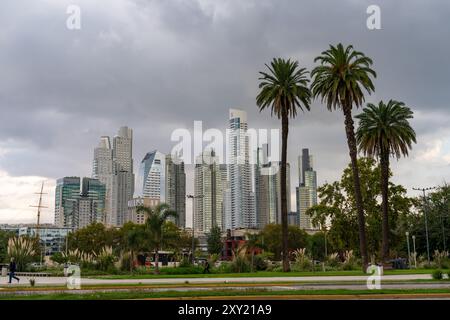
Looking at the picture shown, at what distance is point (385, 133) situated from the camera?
6028 cm

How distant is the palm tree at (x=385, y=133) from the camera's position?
60375 millimetres

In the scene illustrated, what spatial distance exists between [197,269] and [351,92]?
2220 cm

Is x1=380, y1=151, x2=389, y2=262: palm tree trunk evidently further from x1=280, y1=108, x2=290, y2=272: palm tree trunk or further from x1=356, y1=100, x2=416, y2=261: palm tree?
x1=280, y1=108, x2=290, y2=272: palm tree trunk

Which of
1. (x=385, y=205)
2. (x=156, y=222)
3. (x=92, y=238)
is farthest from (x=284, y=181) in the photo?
(x=92, y=238)

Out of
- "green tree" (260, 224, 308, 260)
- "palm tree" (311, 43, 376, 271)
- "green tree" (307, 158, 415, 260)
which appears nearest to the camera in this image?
"palm tree" (311, 43, 376, 271)

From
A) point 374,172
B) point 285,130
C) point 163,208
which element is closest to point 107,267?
point 163,208

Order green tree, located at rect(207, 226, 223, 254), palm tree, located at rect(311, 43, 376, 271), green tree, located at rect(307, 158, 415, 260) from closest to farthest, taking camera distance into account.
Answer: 1. palm tree, located at rect(311, 43, 376, 271)
2. green tree, located at rect(307, 158, 415, 260)
3. green tree, located at rect(207, 226, 223, 254)

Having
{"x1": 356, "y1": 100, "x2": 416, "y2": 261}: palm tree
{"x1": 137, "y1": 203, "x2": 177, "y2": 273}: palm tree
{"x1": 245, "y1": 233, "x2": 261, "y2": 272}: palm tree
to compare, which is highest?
{"x1": 356, "y1": 100, "x2": 416, "y2": 261}: palm tree

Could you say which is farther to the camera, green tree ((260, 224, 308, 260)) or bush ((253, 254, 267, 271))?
green tree ((260, 224, 308, 260))

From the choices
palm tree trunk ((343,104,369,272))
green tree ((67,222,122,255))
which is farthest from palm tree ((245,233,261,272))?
green tree ((67,222,122,255))

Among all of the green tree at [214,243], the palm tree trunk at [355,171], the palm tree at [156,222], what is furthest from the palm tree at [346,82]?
the green tree at [214,243]

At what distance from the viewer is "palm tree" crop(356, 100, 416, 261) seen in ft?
198

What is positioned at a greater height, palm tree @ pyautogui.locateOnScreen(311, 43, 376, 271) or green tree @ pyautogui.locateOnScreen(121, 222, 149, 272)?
palm tree @ pyautogui.locateOnScreen(311, 43, 376, 271)
